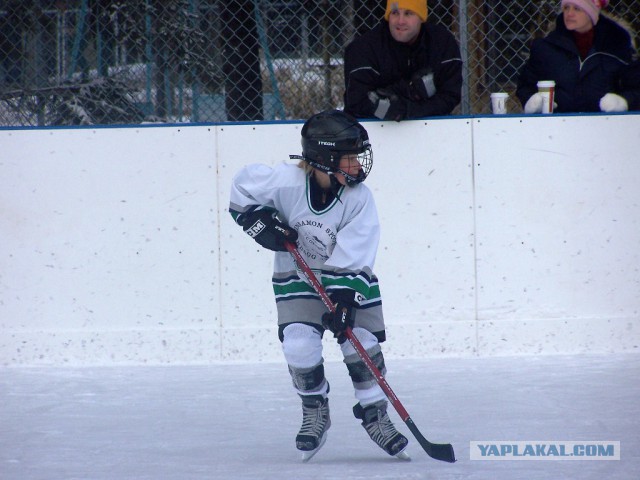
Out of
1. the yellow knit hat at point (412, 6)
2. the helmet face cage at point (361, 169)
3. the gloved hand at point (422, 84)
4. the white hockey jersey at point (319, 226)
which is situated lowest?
the white hockey jersey at point (319, 226)

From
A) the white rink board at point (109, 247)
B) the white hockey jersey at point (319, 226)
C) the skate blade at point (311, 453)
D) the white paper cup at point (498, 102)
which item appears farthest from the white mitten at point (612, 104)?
the skate blade at point (311, 453)

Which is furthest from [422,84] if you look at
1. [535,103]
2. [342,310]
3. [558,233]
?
[342,310]

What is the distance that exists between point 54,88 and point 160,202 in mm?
889

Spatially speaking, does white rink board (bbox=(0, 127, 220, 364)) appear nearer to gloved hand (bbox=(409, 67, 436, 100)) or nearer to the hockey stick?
gloved hand (bbox=(409, 67, 436, 100))

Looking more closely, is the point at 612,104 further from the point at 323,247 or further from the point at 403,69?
the point at 323,247

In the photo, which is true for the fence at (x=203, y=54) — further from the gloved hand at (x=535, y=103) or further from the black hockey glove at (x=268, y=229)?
the black hockey glove at (x=268, y=229)

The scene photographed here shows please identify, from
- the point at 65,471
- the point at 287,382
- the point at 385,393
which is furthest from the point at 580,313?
the point at 65,471

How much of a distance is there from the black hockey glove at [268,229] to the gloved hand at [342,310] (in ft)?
0.77

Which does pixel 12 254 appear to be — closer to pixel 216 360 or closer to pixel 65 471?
pixel 216 360

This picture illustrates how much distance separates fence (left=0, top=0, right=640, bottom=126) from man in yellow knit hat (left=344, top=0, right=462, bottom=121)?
11.5 inches

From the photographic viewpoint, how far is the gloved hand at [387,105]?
449 centimetres

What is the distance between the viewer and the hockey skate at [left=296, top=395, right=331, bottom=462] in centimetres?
302

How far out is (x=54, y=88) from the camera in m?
4.94

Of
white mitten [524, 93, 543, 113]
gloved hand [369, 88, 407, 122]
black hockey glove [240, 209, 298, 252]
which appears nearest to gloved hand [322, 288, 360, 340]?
black hockey glove [240, 209, 298, 252]
